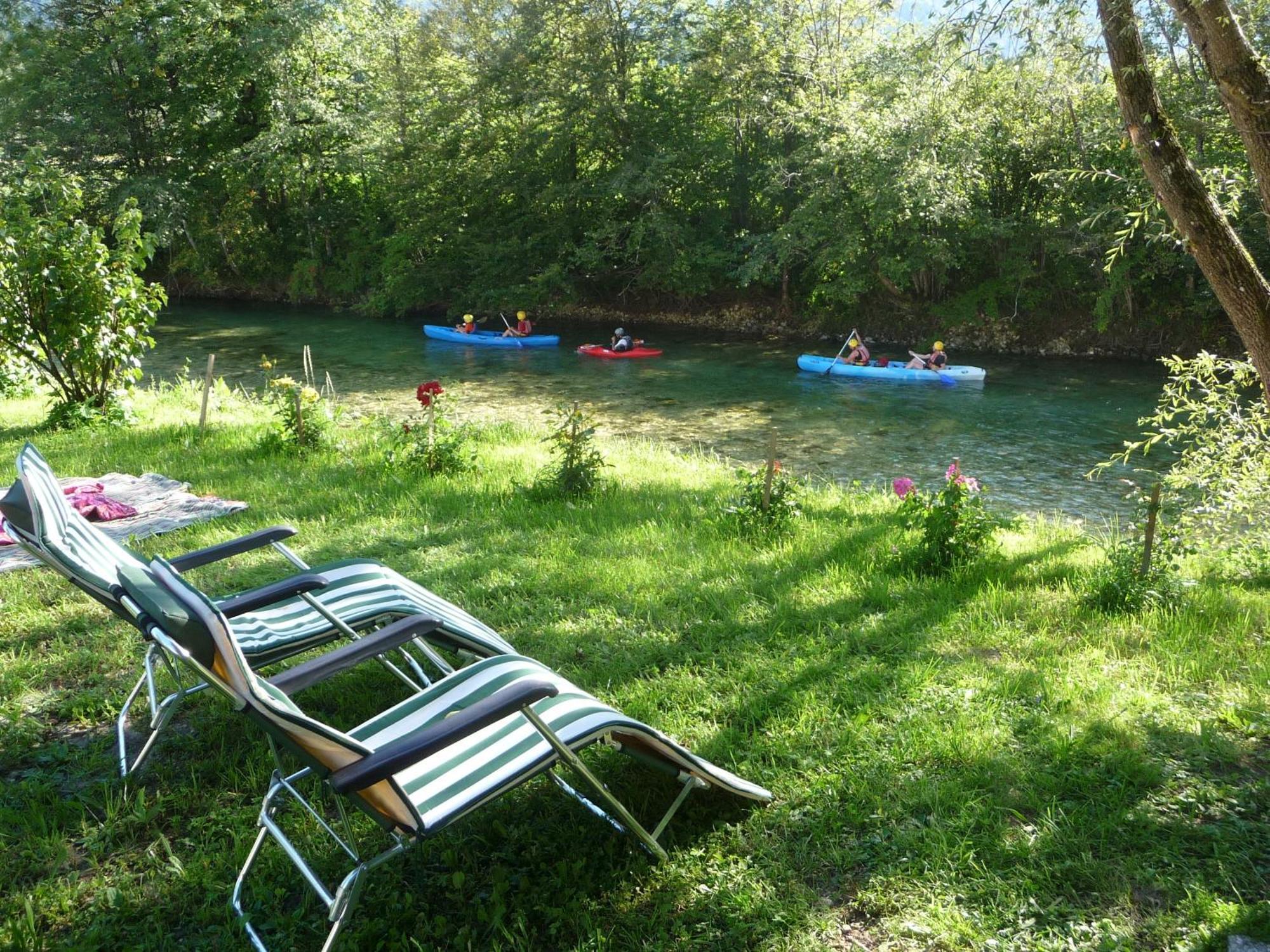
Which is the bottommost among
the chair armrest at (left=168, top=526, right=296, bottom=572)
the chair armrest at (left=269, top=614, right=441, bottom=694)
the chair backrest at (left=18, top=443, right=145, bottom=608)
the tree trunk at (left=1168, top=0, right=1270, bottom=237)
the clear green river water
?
the clear green river water

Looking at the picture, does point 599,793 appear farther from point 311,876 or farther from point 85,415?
point 85,415

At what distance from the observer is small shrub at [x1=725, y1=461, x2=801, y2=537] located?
5809 millimetres

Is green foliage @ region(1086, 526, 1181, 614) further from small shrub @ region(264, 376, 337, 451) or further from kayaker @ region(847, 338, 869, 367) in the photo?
kayaker @ region(847, 338, 869, 367)

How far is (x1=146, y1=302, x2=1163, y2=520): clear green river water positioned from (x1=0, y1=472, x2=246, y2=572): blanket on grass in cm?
412

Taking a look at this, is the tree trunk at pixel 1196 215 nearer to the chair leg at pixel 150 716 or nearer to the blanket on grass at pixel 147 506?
the chair leg at pixel 150 716

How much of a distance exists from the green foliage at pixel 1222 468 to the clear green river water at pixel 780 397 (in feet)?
13.3

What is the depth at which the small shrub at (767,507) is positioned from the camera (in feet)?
19.1

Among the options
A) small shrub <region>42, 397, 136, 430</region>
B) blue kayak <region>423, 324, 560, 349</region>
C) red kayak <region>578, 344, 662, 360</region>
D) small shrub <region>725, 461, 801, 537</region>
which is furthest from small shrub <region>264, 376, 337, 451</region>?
blue kayak <region>423, 324, 560, 349</region>

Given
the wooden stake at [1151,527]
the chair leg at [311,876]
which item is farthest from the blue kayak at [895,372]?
the chair leg at [311,876]

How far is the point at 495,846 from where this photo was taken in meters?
2.82

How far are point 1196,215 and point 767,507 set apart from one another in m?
2.88

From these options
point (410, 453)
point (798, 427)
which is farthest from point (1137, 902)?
point (798, 427)

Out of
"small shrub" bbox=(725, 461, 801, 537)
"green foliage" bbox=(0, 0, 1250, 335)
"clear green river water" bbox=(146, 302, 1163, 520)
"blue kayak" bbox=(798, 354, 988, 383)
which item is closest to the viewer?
"small shrub" bbox=(725, 461, 801, 537)

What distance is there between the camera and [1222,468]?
5.18 metres
